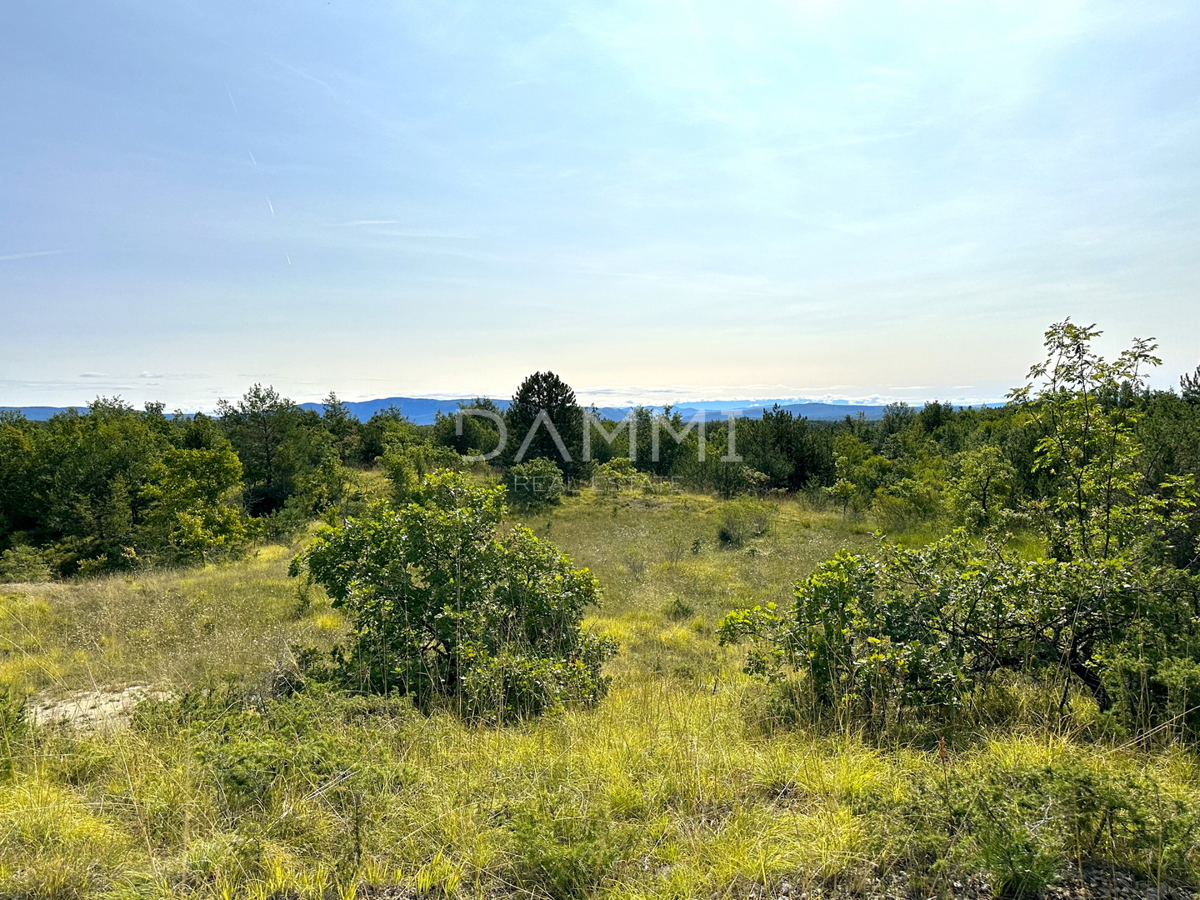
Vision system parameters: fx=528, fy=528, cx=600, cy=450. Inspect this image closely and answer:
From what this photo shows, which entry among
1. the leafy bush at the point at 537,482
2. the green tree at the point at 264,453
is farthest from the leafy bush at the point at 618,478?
the green tree at the point at 264,453

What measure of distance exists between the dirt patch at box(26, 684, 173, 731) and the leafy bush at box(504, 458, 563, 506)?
71.7ft

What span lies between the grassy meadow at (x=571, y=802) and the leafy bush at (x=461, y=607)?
1.50 ft

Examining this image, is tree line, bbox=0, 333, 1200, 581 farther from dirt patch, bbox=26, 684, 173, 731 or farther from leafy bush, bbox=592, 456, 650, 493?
dirt patch, bbox=26, 684, 173, 731

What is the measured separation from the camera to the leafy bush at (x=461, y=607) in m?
4.31

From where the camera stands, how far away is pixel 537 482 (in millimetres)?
27391

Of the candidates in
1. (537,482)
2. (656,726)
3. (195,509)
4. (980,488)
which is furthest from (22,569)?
(980,488)

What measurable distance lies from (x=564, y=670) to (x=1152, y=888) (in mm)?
3491

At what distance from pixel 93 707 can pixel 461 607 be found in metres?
3.29

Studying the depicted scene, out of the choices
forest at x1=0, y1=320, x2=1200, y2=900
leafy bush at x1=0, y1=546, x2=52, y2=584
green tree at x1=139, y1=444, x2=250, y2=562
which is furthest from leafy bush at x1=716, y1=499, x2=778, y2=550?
leafy bush at x1=0, y1=546, x2=52, y2=584

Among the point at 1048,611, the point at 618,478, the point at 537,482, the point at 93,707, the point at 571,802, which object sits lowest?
the point at 93,707

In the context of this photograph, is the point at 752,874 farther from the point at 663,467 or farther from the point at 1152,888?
the point at 663,467

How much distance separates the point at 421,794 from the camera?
265 centimetres

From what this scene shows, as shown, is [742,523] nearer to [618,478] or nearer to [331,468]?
[618,478]

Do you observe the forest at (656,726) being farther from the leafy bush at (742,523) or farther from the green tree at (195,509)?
the green tree at (195,509)
